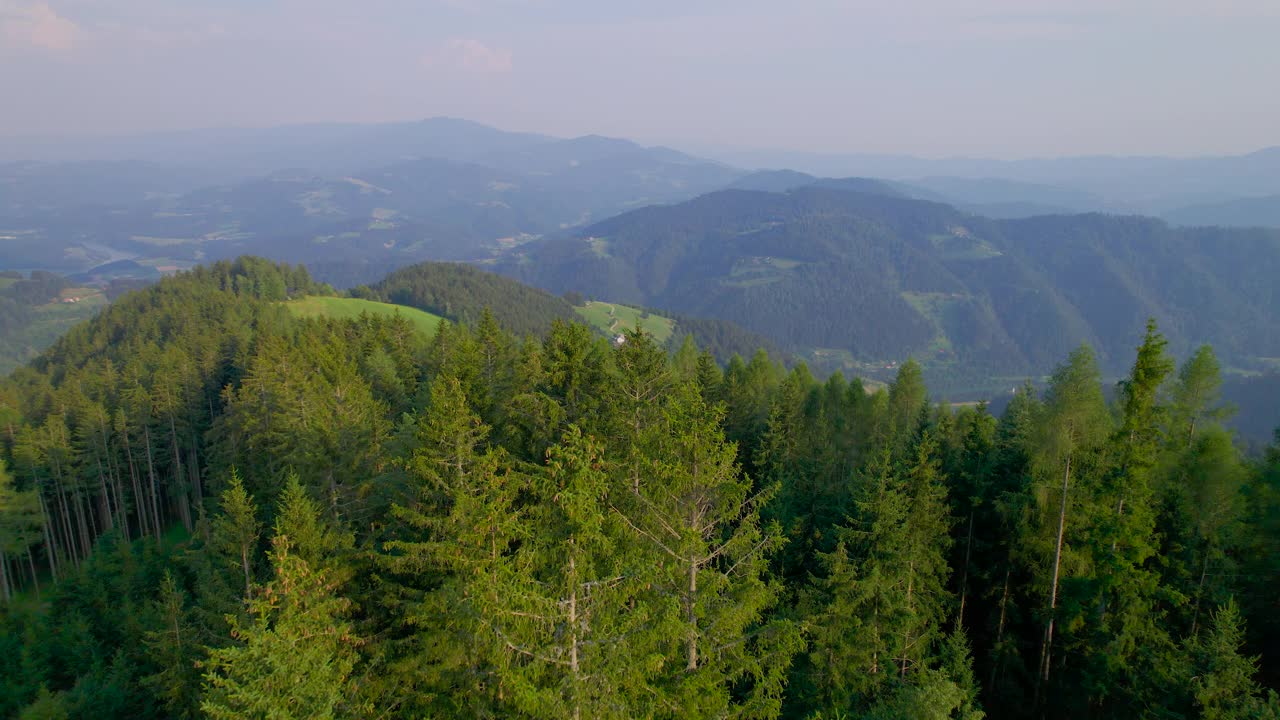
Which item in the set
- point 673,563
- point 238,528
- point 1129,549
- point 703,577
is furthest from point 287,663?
point 1129,549

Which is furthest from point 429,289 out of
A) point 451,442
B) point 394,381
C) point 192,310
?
point 451,442

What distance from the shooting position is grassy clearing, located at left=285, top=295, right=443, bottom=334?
373ft

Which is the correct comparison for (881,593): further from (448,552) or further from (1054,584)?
(448,552)

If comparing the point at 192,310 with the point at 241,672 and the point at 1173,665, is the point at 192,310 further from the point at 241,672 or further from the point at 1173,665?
the point at 1173,665

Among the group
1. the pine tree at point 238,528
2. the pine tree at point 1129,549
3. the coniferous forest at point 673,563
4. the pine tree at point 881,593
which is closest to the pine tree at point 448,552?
the coniferous forest at point 673,563

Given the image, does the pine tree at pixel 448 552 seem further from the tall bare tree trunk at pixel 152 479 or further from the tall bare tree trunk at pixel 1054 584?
the tall bare tree trunk at pixel 152 479

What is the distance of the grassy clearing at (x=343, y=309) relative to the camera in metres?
114

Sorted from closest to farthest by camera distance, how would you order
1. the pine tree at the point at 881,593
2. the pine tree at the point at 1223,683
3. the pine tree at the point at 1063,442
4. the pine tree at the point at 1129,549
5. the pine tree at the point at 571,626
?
the pine tree at the point at 571,626, the pine tree at the point at 1223,683, the pine tree at the point at 881,593, the pine tree at the point at 1129,549, the pine tree at the point at 1063,442

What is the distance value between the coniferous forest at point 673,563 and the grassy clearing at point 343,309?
72072 mm

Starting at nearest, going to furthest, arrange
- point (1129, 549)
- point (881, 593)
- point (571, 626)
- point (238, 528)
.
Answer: point (571, 626) → point (881, 593) → point (1129, 549) → point (238, 528)

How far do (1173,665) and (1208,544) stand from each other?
33.1 feet

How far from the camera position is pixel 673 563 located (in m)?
14.0

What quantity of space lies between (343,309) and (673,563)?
399 feet

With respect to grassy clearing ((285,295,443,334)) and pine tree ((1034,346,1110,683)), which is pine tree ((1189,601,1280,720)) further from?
grassy clearing ((285,295,443,334))
